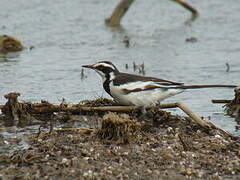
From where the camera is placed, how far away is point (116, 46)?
15.3 meters

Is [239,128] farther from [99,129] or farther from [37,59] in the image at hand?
[37,59]

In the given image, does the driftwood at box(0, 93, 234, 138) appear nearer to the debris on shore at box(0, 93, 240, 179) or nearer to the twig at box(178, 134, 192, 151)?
the debris on shore at box(0, 93, 240, 179)

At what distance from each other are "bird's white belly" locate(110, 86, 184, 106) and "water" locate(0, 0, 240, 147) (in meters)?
1.19

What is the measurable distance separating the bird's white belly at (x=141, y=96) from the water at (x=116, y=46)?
3.90 ft

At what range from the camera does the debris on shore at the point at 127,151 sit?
6.60m

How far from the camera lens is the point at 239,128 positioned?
9000 mm

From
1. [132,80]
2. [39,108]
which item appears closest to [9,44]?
[39,108]

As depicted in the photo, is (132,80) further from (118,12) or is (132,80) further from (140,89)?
(118,12)

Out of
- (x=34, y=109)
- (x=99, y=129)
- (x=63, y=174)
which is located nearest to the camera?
(x=63, y=174)

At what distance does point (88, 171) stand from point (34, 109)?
2452 mm

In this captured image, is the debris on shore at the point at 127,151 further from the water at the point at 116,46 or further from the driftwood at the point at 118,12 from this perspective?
the driftwood at the point at 118,12

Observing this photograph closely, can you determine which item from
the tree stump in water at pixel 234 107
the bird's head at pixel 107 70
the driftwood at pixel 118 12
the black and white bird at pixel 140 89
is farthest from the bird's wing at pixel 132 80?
the driftwood at pixel 118 12

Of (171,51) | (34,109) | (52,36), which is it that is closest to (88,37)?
(52,36)

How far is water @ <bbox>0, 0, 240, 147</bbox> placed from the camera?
11320 millimetres
